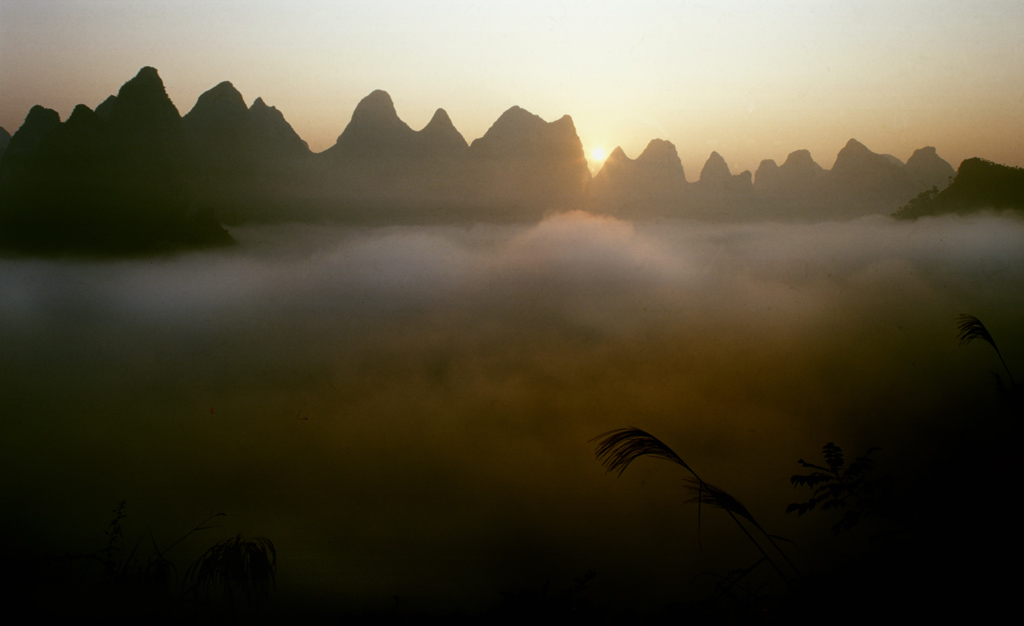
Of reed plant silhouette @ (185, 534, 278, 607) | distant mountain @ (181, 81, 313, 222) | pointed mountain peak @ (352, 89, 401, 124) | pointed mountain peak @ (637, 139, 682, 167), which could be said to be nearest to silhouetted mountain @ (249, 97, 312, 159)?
distant mountain @ (181, 81, 313, 222)

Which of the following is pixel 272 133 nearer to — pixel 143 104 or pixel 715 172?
pixel 143 104

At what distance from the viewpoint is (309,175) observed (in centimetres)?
A: 276

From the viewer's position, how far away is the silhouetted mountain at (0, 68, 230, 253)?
2693mm

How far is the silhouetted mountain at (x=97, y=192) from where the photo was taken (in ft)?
8.84

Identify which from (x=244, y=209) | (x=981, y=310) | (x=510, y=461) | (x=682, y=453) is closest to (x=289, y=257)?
(x=244, y=209)

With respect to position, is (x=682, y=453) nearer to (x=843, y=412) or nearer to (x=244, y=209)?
(x=843, y=412)

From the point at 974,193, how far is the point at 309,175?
124 inches

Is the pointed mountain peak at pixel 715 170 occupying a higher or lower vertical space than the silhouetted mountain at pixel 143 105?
lower

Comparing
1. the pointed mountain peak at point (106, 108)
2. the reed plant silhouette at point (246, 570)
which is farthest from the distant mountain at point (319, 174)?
the reed plant silhouette at point (246, 570)

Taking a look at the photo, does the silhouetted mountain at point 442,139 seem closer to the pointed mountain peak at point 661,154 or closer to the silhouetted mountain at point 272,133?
the silhouetted mountain at point 272,133

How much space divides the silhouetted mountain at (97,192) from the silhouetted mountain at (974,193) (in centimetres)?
322

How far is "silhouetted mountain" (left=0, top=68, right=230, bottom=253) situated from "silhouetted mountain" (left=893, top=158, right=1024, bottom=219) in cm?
322

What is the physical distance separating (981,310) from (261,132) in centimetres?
345

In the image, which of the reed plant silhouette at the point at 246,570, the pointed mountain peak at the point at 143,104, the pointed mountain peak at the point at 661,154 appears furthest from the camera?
the pointed mountain peak at the point at 661,154
